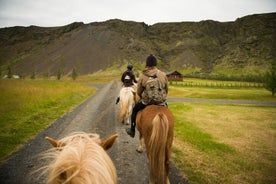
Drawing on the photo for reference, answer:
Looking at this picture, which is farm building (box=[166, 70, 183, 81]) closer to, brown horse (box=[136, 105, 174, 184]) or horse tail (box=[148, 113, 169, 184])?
brown horse (box=[136, 105, 174, 184])

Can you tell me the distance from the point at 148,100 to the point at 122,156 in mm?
2482

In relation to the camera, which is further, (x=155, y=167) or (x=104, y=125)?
(x=104, y=125)

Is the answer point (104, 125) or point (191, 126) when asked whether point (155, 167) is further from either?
point (191, 126)

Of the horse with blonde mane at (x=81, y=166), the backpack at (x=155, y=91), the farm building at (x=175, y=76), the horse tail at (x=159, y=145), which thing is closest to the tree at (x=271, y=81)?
the backpack at (x=155, y=91)

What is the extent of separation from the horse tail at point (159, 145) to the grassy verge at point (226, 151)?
1631 mm

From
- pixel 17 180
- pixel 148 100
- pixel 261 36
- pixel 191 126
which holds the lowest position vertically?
pixel 191 126

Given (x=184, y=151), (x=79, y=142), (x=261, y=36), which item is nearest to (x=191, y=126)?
(x=184, y=151)

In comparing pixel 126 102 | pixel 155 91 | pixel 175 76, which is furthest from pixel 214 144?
pixel 175 76

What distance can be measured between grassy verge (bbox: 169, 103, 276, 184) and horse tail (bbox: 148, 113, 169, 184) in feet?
5.35

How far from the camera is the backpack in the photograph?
4.93 metres

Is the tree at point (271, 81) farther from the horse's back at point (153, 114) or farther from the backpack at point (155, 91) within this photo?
the horse's back at point (153, 114)

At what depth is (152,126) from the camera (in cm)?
440

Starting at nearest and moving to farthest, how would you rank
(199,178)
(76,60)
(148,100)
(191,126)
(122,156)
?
(148,100) → (199,178) → (122,156) → (191,126) → (76,60)

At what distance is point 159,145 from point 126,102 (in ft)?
20.0
